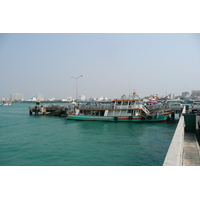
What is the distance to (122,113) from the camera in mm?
30500

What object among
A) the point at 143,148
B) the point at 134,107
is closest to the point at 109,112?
the point at 134,107

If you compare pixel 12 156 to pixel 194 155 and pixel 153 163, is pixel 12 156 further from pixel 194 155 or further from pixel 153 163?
pixel 194 155

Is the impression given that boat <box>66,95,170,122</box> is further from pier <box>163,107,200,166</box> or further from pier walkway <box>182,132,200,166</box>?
pier walkway <box>182,132,200,166</box>

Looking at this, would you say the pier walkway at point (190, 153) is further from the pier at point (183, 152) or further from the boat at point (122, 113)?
the boat at point (122, 113)

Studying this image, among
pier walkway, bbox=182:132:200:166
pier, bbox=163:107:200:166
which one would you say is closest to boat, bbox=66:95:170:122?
pier, bbox=163:107:200:166

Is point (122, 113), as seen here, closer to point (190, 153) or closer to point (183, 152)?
point (183, 152)

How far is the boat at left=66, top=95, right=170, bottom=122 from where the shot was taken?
2859 cm

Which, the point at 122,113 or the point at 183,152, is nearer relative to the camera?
the point at 183,152

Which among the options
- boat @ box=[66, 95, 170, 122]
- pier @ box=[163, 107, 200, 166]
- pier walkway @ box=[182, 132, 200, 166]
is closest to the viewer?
pier @ box=[163, 107, 200, 166]

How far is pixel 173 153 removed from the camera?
523cm

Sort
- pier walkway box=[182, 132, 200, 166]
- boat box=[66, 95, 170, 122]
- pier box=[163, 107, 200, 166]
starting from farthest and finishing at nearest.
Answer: boat box=[66, 95, 170, 122]
pier walkway box=[182, 132, 200, 166]
pier box=[163, 107, 200, 166]

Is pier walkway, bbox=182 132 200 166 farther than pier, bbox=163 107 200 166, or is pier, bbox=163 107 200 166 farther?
pier walkway, bbox=182 132 200 166

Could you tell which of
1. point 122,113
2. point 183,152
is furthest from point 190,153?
point 122,113

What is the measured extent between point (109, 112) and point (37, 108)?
27.3 metres
